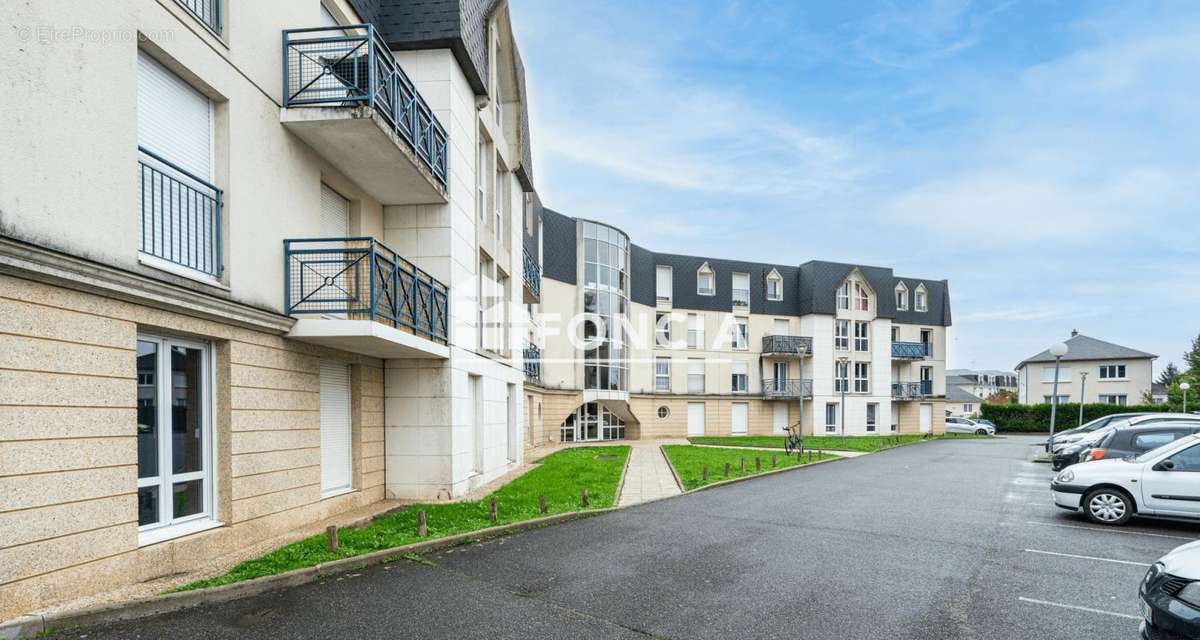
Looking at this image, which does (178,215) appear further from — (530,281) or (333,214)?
(530,281)

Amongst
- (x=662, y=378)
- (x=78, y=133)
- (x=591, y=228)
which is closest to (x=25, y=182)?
(x=78, y=133)

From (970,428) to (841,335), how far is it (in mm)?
14297

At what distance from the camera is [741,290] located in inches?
1672

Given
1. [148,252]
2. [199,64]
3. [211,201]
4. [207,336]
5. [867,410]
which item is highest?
[199,64]

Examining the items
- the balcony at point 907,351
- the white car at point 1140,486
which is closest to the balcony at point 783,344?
the balcony at point 907,351

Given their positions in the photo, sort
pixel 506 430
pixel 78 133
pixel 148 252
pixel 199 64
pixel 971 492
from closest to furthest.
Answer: pixel 78 133 → pixel 148 252 → pixel 199 64 → pixel 971 492 → pixel 506 430

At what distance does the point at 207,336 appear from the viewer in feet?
24.8

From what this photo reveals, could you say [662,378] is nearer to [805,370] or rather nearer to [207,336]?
[805,370]

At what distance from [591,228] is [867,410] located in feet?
72.0

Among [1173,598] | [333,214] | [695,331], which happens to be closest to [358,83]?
[333,214]

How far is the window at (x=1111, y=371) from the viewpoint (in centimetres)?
5556

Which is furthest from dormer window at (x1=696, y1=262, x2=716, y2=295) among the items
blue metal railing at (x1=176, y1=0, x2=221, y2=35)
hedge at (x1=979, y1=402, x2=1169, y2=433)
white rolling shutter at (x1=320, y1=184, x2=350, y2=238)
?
blue metal railing at (x1=176, y1=0, x2=221, y2=35)

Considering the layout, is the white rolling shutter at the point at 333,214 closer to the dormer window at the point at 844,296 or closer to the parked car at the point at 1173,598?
the parked car at the point at 1173,598

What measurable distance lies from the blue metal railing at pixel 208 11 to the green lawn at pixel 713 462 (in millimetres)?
11597
